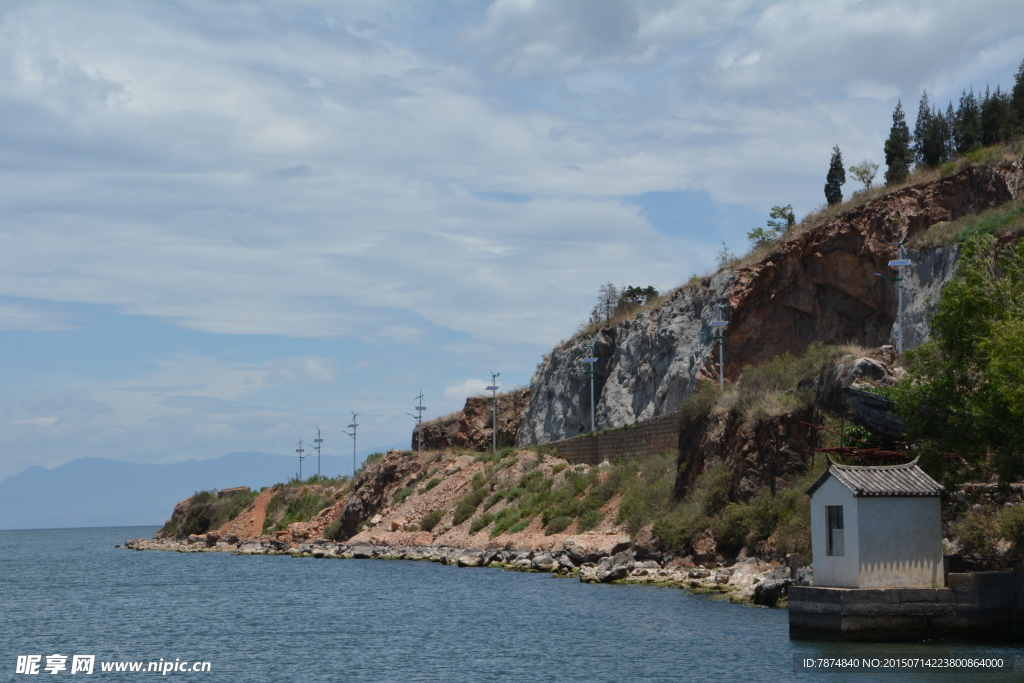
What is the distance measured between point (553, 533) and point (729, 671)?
1398 inches

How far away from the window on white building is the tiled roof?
0.71 meters

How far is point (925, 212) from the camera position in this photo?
5541 cm

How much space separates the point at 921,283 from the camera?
49.7m

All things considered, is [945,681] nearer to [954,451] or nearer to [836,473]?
[836,473]

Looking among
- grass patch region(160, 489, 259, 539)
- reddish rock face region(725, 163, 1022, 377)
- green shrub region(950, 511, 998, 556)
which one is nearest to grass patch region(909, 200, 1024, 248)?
reddish rock face region(725, 163, 1022, 377)

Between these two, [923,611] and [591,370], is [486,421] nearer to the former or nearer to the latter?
[591,370]

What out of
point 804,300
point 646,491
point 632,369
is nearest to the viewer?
point 646,491

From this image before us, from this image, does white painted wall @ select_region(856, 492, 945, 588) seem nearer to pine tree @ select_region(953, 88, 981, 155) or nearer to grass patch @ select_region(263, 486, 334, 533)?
pine tree @ select_region(953, 88, 981, 155)

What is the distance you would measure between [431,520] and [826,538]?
49.4 m

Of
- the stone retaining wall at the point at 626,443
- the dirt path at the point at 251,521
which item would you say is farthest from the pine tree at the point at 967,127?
the dirt path at the point at 251,521

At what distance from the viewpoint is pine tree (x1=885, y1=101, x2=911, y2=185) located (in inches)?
2386

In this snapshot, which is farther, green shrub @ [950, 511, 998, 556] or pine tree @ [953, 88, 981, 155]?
pine tree @ [953, 88, 981, 155]

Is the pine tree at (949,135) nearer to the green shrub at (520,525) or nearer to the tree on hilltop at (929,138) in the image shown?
the tree on hilltop at (929,138)

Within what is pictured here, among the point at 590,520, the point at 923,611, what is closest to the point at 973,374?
the point at 923,611
